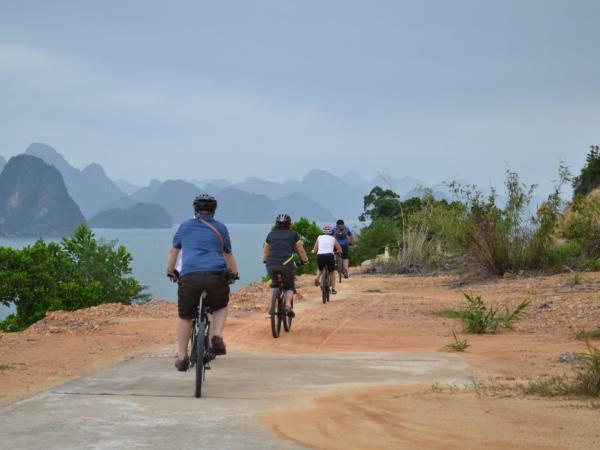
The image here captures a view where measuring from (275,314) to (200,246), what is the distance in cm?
503

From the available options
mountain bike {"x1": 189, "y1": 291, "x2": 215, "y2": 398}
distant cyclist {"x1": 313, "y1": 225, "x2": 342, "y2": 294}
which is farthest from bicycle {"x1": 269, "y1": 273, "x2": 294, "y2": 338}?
distant cyclist {"x1": 313, "y1": 225, "x2": 342, "y2": 294}

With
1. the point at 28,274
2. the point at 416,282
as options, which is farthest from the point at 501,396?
the point at 28,274

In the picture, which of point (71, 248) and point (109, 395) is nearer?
point (109, 395)

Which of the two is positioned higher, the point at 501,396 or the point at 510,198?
the point at 510,198

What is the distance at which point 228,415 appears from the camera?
6809 mm

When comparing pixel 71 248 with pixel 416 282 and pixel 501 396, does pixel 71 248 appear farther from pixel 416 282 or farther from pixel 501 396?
pixel 501 396

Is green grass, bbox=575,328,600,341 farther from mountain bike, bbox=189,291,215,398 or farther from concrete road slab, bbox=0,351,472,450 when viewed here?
mountain bike, bbox=189,291,215,398

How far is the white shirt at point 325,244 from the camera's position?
19.1 metres

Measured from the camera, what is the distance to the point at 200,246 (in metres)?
8.44

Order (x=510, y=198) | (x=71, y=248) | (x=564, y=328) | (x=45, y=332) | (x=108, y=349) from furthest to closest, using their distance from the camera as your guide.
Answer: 1. (x=71, y=248)
2. (x=510, y=198)
3. (x=45, y=332)
4. (x=564, y=328)
5. (x=108, y=349)

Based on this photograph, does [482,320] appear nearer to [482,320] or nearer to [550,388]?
[482,320]

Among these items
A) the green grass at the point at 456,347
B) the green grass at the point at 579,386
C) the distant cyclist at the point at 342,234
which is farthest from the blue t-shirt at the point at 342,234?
the green grass at the point at 579,386

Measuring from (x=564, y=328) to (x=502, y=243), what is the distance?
35.3 feet

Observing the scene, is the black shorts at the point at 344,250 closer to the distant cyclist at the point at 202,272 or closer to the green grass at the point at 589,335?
the green grass at the point at 589,335
